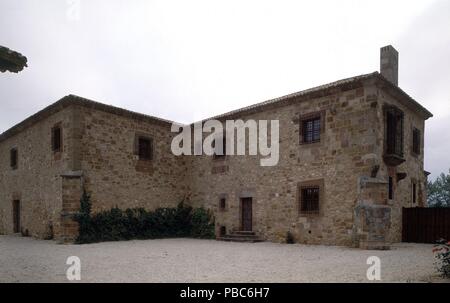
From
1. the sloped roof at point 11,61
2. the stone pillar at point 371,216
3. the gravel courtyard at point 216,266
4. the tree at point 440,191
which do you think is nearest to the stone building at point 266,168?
the stone pillar at point 371,216

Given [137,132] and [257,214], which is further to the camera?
[137,132]

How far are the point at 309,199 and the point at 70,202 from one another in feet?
30.2

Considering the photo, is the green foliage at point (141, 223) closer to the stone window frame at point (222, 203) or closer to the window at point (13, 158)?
the stone window frame at point (222, 203)

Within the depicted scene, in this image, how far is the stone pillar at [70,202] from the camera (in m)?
12.7

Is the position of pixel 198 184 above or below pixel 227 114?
below

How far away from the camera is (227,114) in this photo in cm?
1542

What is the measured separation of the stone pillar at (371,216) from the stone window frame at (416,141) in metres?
4.67

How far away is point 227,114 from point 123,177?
548cm

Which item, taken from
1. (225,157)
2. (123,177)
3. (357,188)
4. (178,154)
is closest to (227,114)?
(225,157)

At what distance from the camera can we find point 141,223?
1493 centimetres

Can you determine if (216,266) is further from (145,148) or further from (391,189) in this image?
(145,148)

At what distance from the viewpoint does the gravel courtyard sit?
6.17 meters

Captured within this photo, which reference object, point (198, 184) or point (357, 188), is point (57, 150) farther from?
point (357, 188)

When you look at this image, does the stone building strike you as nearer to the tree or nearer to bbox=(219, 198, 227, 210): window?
bbox=(219, 198, 227, 210): window
